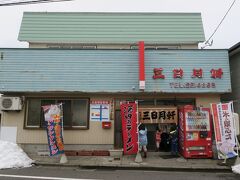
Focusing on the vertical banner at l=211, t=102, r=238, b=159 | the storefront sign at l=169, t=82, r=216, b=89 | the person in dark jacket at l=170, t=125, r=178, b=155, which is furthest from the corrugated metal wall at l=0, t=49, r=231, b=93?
the person in dark jacket at l=170, t=125, r=178, b=155

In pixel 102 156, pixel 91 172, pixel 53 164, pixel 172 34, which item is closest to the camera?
pixel 91 172

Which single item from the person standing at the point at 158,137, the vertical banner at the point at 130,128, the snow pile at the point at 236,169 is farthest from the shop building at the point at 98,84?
the snow pile at the point at 236,169

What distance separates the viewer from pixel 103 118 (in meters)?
12.0

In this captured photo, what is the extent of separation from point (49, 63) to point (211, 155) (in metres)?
9.19

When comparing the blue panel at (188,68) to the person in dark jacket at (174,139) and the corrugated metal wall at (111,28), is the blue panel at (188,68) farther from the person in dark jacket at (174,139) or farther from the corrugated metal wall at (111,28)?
the corrugated metal wall at (111,28)

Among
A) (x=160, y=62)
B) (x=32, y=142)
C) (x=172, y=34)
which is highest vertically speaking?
(x=172, y=34)

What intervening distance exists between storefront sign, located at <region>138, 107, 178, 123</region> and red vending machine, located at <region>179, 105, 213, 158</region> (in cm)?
84

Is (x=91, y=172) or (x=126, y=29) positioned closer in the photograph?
(x=91, y=172)

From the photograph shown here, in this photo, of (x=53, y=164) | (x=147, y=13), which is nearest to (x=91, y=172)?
(x=53, y=164)

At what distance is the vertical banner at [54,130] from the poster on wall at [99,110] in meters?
2.05

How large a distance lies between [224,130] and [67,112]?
7.76 metres

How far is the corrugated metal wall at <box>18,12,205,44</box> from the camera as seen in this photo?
14.4m

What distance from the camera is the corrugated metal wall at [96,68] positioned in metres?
11.6

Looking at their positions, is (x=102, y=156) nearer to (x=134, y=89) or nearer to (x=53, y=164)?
(x=53, y=164)
